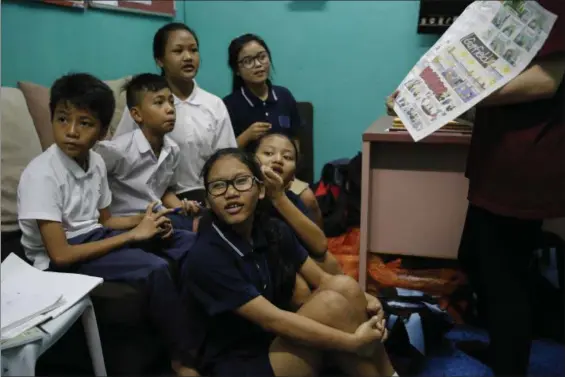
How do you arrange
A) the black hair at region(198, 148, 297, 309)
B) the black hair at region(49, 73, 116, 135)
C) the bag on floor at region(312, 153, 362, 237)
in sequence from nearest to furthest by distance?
1. the black hair at region(198, 148, 297, 309)
2. the black hair at region(49, 73, 116, 135)
3. the bag on floor at region(312, 153, 362, 237)

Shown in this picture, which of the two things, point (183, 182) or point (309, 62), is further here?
point (309, 62)

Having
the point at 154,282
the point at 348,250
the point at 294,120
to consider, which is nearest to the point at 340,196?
the point at 348,250

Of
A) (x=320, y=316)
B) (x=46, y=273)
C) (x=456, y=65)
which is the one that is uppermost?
(x=456, y=65)

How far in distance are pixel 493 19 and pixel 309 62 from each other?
5.37ft

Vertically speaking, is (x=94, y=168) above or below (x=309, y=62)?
below

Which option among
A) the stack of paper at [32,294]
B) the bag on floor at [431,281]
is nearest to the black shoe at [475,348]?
the bag on floor at [431,281]

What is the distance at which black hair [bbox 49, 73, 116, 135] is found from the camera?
133cm

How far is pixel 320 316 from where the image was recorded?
1.17m

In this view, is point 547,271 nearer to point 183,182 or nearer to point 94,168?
point 183,182

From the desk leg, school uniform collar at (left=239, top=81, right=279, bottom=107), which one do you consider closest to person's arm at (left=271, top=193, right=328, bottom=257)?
the desk leg

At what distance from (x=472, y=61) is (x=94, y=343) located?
41.1 inches

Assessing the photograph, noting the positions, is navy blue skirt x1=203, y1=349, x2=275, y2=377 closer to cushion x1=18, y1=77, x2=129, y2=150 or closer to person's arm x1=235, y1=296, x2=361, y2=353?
person's arm x1=235, y1=296, x2=361, y2=353

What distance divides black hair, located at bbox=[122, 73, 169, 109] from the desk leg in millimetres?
721

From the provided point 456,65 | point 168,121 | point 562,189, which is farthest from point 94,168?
point 562,189
